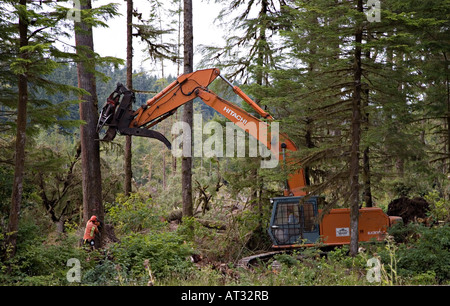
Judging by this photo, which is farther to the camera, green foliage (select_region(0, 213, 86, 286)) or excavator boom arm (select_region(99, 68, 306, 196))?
excavator boom arm (select_region(99, 68, 306, 196))

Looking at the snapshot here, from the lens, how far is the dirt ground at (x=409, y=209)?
1462 centimetres

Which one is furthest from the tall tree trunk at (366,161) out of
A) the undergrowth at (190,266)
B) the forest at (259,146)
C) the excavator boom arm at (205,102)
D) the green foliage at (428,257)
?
the green foliage at (428,257)

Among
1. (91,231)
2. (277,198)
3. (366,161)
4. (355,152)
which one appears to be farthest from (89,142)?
(366,161)

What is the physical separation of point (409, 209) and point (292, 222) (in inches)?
206

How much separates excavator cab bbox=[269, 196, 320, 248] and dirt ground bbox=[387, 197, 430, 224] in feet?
14.7

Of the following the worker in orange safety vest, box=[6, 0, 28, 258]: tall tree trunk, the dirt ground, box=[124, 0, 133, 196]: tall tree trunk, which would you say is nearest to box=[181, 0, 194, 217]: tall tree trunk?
the worker in orange safety vest

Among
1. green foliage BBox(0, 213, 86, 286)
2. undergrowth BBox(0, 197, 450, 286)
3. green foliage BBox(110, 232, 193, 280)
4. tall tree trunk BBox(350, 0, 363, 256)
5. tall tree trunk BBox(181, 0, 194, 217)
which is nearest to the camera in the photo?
undergrowth BBox(0, 197, 450, 286)

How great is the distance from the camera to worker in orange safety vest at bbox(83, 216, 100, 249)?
10938 millimetres

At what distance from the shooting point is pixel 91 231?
35.9 feet

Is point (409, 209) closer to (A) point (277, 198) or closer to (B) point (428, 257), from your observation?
(A) point (277, 198)

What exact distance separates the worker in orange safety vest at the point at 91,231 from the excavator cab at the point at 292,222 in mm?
4814

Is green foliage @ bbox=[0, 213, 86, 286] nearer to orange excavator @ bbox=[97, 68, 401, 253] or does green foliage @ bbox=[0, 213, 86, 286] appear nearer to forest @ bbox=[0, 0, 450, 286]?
forest @ bbox=[0, 0, 450, 286]
